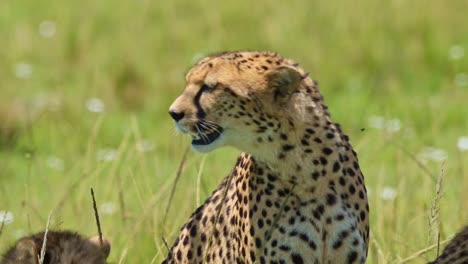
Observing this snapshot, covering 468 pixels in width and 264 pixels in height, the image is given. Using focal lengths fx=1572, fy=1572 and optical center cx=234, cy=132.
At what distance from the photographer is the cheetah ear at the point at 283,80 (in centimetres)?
429

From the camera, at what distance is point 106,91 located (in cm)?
933

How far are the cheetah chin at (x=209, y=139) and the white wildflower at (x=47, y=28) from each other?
5.96 m

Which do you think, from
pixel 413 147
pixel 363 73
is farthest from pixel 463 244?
pixel 363 73

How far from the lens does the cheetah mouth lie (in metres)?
4.25

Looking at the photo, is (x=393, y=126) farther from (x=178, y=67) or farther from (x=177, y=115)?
(x=177, y=115)

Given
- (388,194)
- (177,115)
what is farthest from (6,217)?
(388,194)

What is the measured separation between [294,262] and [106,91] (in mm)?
5135

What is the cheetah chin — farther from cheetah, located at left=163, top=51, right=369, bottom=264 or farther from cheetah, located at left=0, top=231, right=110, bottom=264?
cheetah, located at left=0, top=231, right=110, bottom=264

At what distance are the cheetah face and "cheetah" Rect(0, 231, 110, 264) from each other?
1.57 ft

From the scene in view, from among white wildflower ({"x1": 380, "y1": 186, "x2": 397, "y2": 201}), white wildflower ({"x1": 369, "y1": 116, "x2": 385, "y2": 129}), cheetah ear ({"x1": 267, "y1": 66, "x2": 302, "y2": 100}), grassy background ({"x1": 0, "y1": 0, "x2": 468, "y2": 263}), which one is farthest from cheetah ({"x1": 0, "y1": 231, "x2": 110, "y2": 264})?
white wildflower ({"x1": 369, "y1": 116, "x2": 385, "y2": 129})

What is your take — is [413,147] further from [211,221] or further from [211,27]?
[211,221]

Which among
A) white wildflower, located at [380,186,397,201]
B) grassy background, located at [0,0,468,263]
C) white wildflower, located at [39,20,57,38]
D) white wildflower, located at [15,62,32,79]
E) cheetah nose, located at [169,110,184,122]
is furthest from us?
white wildflower, located at [39,20,57,38]

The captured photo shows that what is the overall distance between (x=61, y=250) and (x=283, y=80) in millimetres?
814

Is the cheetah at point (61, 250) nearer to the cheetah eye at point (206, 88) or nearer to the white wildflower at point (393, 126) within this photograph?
the cheetah eye at point (206, 88)
